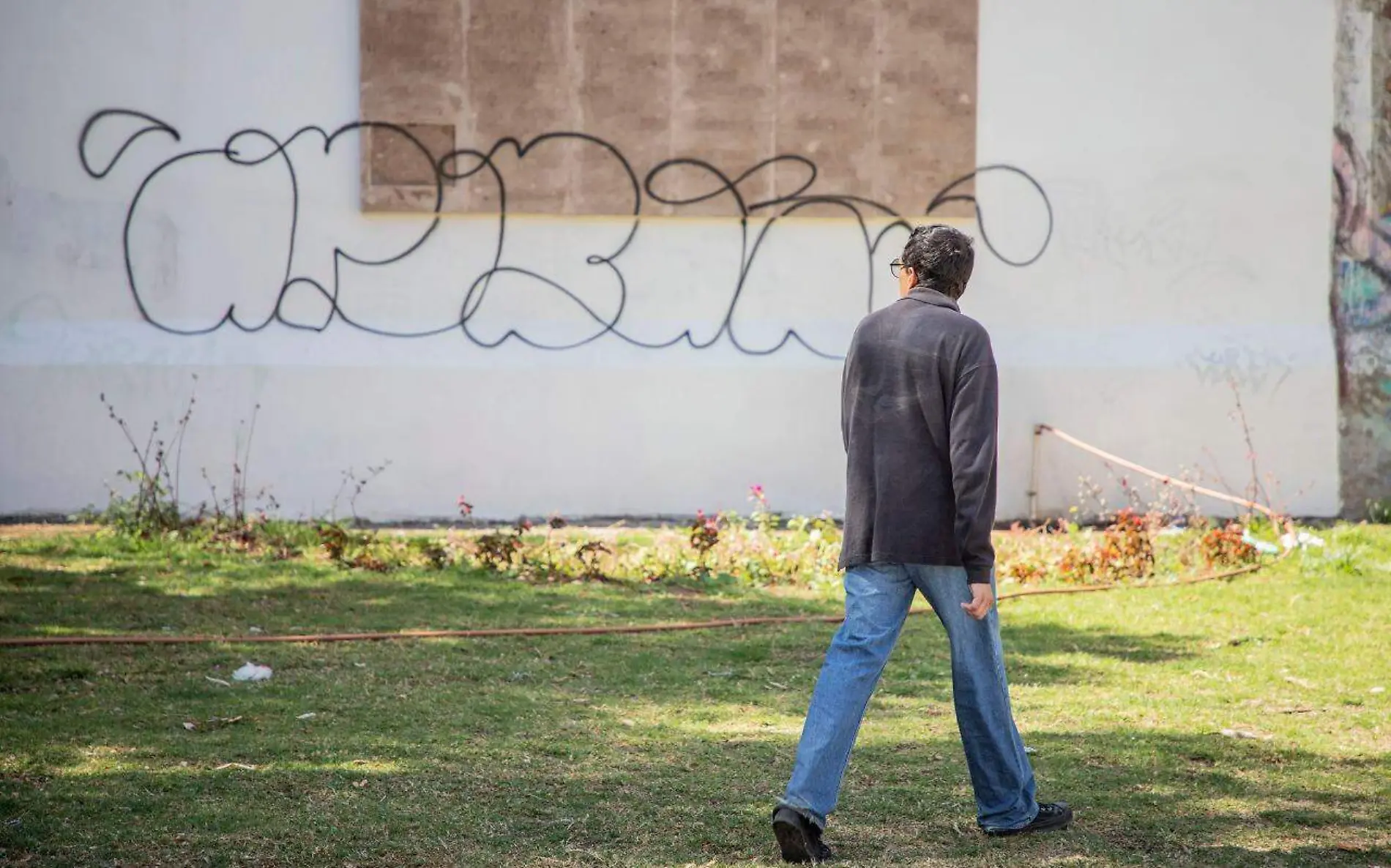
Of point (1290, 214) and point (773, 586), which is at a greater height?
point (1290, 214)

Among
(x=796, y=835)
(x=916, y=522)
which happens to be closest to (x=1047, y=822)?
(x=796, y=835)

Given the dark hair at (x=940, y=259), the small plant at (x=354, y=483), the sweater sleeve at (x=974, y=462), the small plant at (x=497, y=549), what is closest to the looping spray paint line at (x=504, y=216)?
the small plant at (x=354, y=483)

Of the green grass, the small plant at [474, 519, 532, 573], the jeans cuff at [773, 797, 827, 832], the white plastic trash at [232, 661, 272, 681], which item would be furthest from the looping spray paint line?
the jeans cuff at [773, 797, 827, 832]

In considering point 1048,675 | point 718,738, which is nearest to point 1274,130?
point 1048,675

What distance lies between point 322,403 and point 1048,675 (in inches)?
276

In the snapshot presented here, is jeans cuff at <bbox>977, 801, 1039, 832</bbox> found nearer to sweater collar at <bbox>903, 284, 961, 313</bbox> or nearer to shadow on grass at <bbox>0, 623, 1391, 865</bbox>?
shadow on grass at <bbox>0, 623, 1391, 865</bbox>

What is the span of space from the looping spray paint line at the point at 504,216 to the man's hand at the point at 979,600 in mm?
8030

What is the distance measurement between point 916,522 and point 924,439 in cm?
24

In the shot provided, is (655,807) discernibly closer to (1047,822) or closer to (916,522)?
(1047,822)

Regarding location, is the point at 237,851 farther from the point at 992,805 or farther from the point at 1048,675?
the point at 1048,675

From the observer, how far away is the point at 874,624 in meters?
4.37

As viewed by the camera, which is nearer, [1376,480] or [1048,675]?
[1048,675]

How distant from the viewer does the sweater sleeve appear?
4.21 meters

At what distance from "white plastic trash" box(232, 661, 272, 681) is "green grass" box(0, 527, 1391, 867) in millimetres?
103
